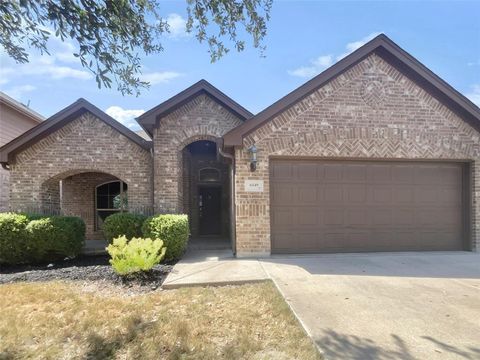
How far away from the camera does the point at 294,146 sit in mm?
8727

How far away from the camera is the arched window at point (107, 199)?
13.2 meters

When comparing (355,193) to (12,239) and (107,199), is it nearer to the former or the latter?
(12,239)

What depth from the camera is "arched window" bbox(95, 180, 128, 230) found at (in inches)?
518

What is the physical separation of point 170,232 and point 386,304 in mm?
5179

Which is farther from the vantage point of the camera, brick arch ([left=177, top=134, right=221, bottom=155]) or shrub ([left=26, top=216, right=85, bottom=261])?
brick arch ([left=177, top=134, right=221, bottom=155])

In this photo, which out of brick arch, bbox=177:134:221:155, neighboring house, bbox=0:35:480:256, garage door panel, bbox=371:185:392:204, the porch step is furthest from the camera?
brick arch, bbox=177:134:221:155

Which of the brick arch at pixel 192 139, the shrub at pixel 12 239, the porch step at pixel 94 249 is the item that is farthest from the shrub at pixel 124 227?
the brick arch at pixel 192 139

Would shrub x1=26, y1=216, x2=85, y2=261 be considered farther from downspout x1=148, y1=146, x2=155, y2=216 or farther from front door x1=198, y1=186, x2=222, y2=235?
front door x1=198, y1=186, x2=222, y2=235

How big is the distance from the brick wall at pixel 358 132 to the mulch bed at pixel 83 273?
8.20 ft

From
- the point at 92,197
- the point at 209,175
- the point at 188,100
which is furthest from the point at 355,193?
the point at 92,197

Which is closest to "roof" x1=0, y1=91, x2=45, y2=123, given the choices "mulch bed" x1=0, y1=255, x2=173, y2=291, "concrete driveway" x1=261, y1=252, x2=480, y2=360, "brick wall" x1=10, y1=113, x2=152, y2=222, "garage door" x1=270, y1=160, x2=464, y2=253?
"brick wall" x1=10, y1=113, x2=152, y2=222

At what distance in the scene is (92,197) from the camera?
13.1 metres

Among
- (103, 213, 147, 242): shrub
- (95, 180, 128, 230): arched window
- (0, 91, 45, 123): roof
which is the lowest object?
(103, 213, 147, 242): shrub

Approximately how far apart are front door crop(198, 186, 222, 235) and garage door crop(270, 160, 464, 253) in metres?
5.48
